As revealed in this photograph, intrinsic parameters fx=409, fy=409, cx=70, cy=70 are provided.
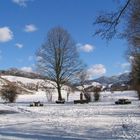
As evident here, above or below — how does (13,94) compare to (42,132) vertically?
above

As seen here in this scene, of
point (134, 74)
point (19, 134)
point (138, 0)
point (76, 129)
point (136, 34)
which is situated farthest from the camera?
point (134, 74)

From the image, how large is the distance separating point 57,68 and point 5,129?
1580 inches

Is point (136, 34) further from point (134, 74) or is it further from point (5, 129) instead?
point (134, 74)

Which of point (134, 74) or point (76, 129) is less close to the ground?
point (134, 74)

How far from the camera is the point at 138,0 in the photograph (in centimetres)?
1936

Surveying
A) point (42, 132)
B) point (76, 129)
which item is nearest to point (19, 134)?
point (42, 132)

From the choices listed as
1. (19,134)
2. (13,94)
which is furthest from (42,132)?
(13,94)

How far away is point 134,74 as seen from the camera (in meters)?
56.5

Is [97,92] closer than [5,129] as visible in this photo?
No

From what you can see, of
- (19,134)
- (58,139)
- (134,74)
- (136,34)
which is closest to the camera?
(58,139)

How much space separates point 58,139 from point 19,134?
1.98 meters

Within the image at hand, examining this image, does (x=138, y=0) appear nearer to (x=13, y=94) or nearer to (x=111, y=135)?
(x=111, y=135)

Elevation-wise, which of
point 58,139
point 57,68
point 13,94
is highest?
point 57,68

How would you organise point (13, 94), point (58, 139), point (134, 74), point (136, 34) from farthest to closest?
point (134, 74)
point (13, 94)
point (136, 34)
point (58, 139)
